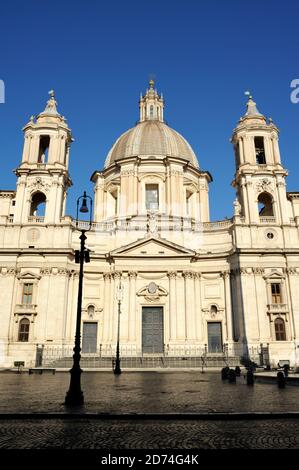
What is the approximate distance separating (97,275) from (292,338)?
19.4m

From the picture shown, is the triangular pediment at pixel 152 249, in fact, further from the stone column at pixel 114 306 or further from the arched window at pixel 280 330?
the arched window at pixel 280 330

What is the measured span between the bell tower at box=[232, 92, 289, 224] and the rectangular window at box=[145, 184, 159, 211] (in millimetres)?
9052

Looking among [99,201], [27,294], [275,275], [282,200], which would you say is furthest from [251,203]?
[27,294]

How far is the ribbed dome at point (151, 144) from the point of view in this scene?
153 feet

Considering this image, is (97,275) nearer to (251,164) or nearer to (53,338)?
(53,338)

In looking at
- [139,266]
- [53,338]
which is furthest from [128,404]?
[139,266]

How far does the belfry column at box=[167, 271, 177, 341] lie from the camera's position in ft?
117

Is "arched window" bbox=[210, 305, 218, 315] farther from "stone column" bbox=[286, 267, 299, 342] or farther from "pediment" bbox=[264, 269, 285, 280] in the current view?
"stone column" bbox=[286, 267, 299, 342]

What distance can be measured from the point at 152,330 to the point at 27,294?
40.5 feet

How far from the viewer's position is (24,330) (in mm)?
34312

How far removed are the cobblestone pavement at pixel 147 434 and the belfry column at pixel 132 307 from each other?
27.2 metres

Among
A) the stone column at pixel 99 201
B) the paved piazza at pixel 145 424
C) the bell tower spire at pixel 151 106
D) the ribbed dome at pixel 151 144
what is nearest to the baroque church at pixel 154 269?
the stone column at pixel 99 201

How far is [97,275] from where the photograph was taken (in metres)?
38.2

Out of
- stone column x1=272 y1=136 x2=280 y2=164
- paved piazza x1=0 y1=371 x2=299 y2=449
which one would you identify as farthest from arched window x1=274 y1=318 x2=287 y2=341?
paved piazza x1=0 y1=371 x2=299 y2=449
